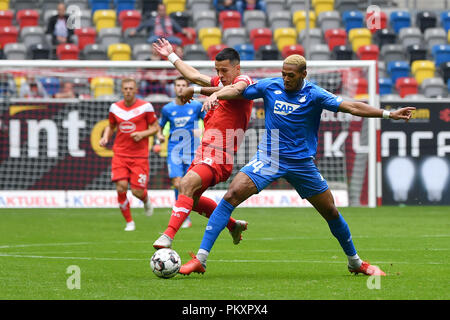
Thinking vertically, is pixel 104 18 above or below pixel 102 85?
above

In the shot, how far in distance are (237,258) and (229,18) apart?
16203 millimetres

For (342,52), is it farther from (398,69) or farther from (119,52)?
(119,52)

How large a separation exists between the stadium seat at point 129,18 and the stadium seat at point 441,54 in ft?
27.5

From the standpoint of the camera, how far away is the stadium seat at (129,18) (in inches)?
995

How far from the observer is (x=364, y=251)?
37.1 feet

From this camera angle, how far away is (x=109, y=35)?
24.8m

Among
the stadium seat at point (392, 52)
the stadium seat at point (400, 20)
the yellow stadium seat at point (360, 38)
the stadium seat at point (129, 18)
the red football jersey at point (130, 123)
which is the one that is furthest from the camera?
the stadium seat at point (400, 20)

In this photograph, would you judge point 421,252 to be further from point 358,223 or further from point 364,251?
point 358,223

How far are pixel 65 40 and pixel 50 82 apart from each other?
2609 mm

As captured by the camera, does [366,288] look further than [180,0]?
No

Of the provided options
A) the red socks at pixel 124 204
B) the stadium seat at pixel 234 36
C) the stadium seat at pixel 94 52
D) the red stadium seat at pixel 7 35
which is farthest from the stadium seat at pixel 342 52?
the red socks at pixel 124 204

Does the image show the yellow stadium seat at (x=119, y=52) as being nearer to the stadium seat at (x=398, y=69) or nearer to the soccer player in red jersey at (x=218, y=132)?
the stadium seat at (x=398, y=69)

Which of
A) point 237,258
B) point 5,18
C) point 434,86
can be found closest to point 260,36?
point 434,86

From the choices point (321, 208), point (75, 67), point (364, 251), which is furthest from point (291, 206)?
point (321, 208)
